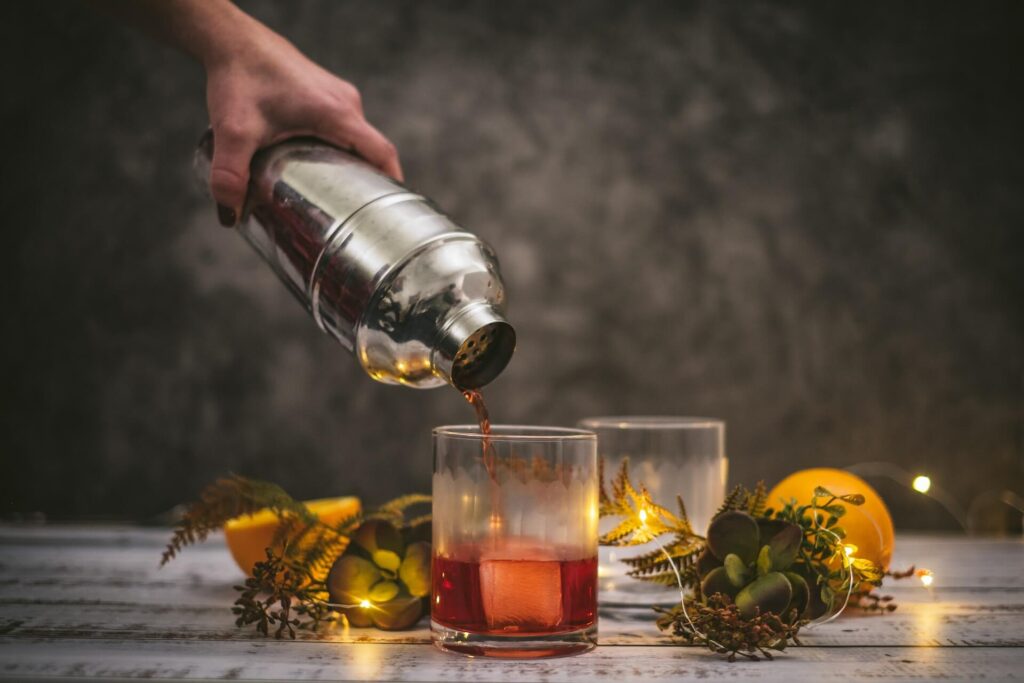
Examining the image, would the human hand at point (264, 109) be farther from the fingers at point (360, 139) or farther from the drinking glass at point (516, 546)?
the drinking glass at point (516, 546)

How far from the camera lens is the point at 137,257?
170 centimetres

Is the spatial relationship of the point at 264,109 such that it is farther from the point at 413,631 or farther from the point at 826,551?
the point at 826,551

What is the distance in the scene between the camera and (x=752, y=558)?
743 millimetres

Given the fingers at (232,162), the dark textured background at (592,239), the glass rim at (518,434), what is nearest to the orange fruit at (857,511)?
the glass rim at (518,434)

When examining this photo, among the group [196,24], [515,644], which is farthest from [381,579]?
[196,24]

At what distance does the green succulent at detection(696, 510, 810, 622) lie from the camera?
73 centimetres

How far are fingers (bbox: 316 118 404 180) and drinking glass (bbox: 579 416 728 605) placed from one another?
0.35 m

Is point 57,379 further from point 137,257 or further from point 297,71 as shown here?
point 297,71

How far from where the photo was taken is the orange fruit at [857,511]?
2.82 ft

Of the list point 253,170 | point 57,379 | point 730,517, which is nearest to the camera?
point 730,517

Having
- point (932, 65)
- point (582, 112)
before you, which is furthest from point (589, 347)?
point (932, 65)

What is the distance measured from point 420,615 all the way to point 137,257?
112cm

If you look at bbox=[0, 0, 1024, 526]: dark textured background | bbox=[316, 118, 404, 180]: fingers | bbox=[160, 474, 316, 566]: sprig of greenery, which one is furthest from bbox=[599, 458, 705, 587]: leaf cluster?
bbox=[0, 0, 1024, 526]: dark textured background

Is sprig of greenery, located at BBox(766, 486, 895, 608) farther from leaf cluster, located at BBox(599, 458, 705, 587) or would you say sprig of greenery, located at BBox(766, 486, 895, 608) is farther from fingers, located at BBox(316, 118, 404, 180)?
fingers, located at BBox(316, 118, 404, 180)
